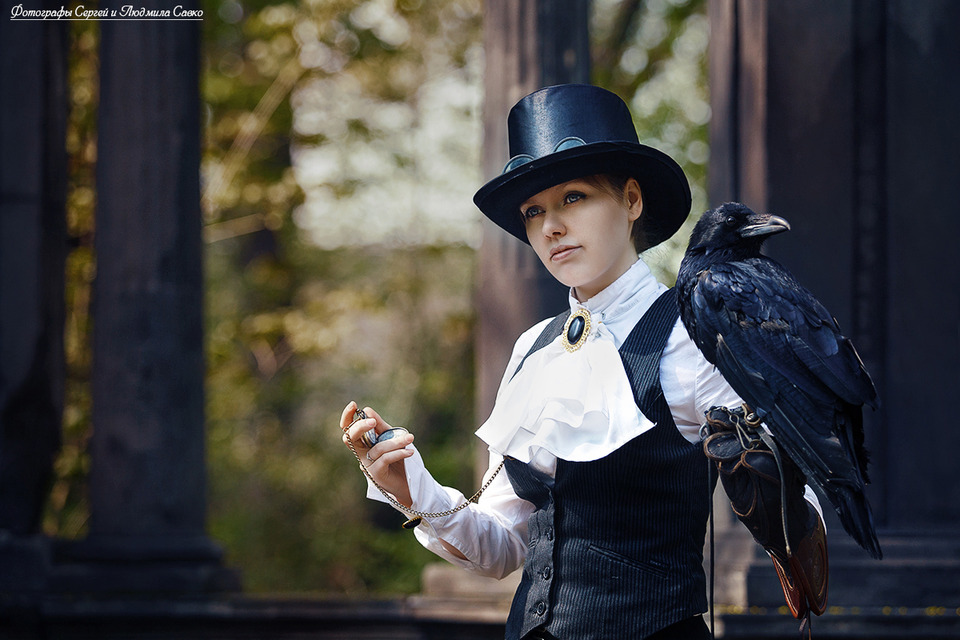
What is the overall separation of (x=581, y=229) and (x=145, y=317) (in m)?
4.12

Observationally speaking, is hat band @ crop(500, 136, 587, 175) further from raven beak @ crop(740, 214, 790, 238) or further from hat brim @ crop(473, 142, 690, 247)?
raven beak @ crop(740, 214, 790, 238)

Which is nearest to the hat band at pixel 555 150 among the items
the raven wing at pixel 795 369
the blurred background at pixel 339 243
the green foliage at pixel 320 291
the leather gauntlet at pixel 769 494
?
the raven wing at pixel 795 369

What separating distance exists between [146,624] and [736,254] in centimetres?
450

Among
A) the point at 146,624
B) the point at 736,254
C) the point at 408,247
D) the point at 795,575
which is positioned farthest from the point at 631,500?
the point at 408,247

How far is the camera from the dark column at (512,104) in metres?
4.92

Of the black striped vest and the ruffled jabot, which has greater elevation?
the ruffled jabot

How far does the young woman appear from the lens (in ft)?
6.29

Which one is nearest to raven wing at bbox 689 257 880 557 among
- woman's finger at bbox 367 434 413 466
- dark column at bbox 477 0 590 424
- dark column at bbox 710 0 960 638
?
woman's finger at bbox 367 434 413 466

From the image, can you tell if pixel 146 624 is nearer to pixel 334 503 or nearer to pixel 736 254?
pixel 736 254

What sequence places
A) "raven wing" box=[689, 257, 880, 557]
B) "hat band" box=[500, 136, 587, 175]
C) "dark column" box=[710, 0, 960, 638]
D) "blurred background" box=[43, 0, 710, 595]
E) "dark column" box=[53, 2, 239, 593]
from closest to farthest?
"raven wing" box=[689, 257, 880, 557], "hat band" box=[500, 136, 587, 175], "dark column" box=[710, 0, 960, 638], "dark column" box=[53, 2, 239, 593], "blurred background" box=[43, 0, 710, 595]

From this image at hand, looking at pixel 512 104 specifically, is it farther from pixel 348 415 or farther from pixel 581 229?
pixel 348 415

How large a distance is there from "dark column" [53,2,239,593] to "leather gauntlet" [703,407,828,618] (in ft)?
14.7

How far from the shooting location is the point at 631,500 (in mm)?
1938

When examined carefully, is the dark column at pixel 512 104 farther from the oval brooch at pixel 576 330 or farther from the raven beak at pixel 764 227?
the raven beak at pixel 764 227
